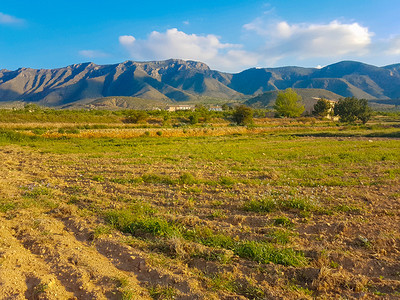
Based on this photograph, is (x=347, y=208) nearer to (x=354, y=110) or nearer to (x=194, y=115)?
(x=194, y=115)

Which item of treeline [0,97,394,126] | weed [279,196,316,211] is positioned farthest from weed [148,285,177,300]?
treeline [0,97,394,126]

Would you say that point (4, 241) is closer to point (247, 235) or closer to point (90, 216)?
point (90, 216)

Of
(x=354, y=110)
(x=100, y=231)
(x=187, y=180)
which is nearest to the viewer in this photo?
(x=100, y=231)

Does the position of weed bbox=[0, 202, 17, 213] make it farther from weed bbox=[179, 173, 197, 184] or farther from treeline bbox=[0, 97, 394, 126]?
treeline bbox=[0, 97, 394, 126]

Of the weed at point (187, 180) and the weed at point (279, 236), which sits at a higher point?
the weed at point (187, 180)

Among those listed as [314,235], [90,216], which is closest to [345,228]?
[314,235]

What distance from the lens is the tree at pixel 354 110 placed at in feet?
204

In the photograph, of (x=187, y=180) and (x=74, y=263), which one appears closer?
(x=74, y=263)

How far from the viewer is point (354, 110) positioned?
2499 inches

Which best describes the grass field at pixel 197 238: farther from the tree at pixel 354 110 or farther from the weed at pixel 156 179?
the tree at pixel 354 110

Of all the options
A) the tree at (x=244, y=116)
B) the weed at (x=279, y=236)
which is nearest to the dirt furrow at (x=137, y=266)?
the weed at (x=279, y=236)

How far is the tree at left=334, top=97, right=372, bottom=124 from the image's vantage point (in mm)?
62175

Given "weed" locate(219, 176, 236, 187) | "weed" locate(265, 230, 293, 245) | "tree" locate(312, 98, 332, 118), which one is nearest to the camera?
"weed" locate(265, 230, 293, 245)

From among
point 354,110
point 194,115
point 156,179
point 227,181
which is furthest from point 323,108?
point 156,179
